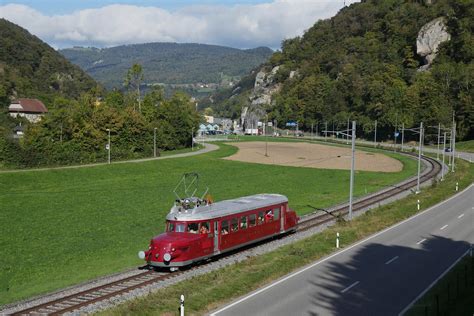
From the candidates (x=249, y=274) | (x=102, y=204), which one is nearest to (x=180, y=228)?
(x=249, y=274)

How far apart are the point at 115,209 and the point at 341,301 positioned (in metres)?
33.3

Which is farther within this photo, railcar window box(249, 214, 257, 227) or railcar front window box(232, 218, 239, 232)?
railcar window box(249, 214, 257, 227)

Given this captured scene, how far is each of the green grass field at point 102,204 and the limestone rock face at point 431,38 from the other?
8698 centimetres

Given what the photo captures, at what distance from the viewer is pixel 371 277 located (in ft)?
86.7

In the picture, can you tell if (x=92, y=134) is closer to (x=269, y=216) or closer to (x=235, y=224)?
(x=269, y=216)

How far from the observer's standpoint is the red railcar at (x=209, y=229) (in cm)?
2764

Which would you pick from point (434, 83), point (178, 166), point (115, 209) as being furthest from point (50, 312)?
point (434, 83)

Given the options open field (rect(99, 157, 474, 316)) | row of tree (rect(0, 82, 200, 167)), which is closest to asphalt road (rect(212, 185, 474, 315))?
open field (rect(99, 157, 474, 316))

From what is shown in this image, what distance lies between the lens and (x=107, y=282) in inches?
1051

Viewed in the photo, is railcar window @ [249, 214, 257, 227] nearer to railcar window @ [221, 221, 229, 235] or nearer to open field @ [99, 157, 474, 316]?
open field @ [99, 157, 474, 316]

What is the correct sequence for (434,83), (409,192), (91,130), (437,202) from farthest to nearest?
(434,83), (91,130), (409,192), (437,202)

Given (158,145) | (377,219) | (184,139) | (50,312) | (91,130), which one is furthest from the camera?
(184,139)

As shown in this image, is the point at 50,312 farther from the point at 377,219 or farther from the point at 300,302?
the point at 377,219

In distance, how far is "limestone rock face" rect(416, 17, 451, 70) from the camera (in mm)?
176125
